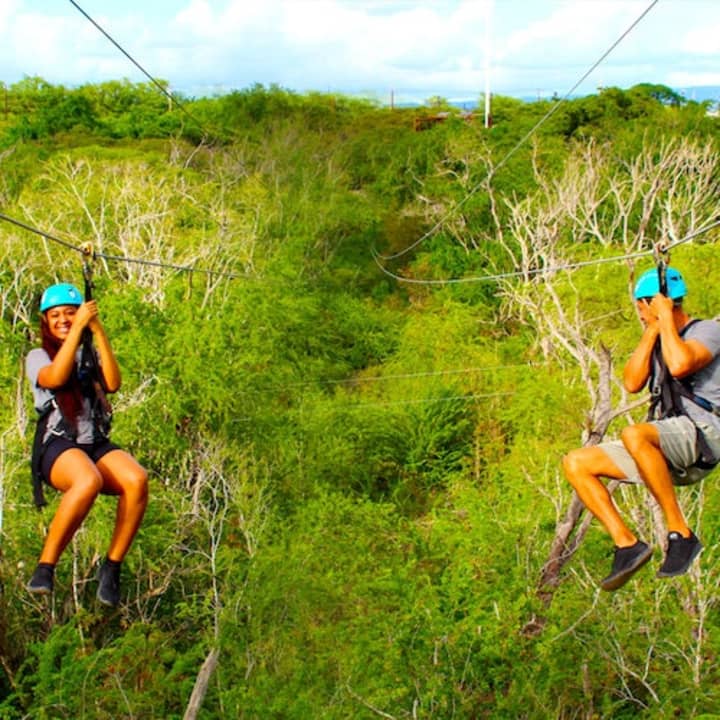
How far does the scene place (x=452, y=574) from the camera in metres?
17.3

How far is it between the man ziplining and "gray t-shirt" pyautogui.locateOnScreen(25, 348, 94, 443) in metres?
2.35

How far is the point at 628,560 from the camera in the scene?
541 cm

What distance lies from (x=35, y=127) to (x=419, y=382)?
21.8 metres

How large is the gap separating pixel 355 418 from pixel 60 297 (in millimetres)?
22878

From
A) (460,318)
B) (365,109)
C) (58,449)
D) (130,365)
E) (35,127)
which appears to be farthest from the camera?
(365,109)

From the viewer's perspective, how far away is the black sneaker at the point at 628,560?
5398 millimetres

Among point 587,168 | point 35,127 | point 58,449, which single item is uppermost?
point 35,127

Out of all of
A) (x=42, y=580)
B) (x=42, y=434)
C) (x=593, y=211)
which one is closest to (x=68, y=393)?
(x=42, y=434)

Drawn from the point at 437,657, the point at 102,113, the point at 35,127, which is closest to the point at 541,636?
the point at 437,657

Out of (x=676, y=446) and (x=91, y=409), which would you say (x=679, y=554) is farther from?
(x=91, y=409)

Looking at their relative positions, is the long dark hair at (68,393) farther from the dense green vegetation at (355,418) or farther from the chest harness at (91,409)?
the dense green vegetation at (355,418)

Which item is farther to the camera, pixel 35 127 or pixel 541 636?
pixel 35 127

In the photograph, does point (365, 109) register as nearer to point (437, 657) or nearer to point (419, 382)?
point (419, 382)

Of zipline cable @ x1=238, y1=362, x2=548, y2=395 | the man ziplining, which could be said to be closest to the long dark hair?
the man ziplining
